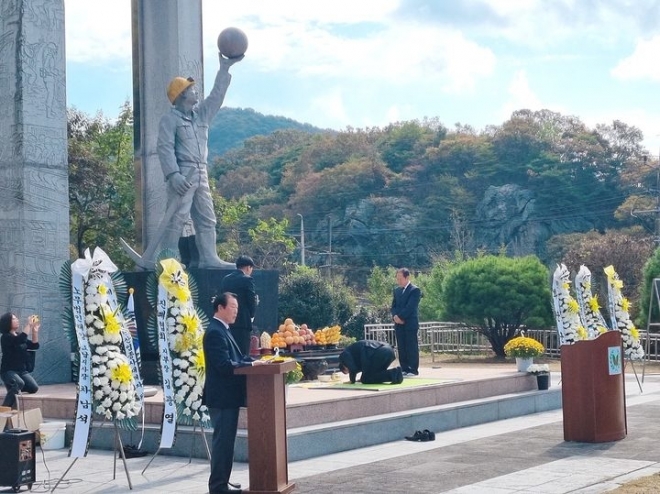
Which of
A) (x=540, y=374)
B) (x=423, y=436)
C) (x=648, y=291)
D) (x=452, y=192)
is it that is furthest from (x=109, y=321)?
(x=452, y=192)

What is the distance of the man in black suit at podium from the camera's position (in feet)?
25.7

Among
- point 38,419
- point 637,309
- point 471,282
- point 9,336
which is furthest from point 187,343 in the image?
point 637,309

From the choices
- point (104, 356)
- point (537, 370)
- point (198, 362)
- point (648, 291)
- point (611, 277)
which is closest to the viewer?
point (104, 356)

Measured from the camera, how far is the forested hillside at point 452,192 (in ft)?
207

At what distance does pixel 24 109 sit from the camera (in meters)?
14.8

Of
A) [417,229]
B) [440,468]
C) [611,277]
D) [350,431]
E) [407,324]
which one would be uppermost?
[417,229]

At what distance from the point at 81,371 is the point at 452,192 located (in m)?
56.9

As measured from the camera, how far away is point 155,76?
57.5ft

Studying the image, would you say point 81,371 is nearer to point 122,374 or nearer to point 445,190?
point 122,374

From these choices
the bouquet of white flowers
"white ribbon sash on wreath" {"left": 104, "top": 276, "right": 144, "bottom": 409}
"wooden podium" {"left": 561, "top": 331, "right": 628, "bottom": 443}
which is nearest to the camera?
"white ribbon sash on wreath" {"left": 104, "top": 276, "right": 144, "bottom": 409}

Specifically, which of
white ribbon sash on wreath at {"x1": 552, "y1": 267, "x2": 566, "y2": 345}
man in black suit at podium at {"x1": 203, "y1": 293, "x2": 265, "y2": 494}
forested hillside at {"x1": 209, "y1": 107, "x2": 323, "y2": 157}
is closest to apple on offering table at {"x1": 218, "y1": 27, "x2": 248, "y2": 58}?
white ribbon sash on wreath at {"x1": 552, "y1": 267, "x2": 566, "y2": 345}

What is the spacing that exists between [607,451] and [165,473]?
4454 mm

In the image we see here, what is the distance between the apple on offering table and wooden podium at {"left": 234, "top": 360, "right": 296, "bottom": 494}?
329 inches

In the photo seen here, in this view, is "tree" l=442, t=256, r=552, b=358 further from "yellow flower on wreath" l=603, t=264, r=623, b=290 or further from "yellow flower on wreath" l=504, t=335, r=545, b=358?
"yellow flower on wreath" l=504, t=335, r=545, b=358
